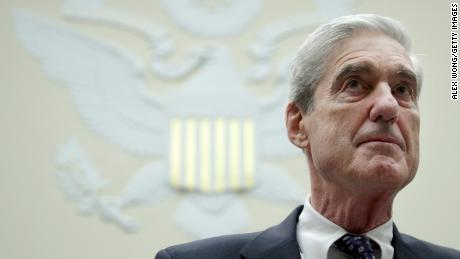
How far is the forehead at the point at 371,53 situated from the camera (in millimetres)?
1825

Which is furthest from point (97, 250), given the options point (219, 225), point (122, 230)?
point (219, 225)

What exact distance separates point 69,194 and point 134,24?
1.44m

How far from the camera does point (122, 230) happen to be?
19.9ft

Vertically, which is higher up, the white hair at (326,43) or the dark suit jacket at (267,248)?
the white hair at (326,43)

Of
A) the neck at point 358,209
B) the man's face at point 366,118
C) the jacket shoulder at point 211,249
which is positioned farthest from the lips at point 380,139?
the jacket shoulder at point 211,249

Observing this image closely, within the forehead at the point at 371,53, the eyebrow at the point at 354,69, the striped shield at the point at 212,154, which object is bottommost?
the striped shield at the point at 212,154

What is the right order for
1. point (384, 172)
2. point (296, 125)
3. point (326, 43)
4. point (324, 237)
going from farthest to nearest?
point (296, 125) < point (326, 43) < point (324, 237) < point (384, 172)

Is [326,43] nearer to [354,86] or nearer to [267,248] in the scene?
[354,86]

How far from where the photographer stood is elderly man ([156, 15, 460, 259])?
1.73 m

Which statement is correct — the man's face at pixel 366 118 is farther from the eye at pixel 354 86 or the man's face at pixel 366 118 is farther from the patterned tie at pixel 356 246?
the patterned tie at pixel 356 246

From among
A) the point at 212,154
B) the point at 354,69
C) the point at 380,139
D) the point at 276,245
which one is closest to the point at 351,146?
the point at 380,139

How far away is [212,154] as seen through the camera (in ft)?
20.8

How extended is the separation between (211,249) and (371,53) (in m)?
0.59

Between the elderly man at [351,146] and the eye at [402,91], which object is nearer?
the elderly man at [351,146]
